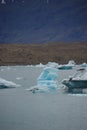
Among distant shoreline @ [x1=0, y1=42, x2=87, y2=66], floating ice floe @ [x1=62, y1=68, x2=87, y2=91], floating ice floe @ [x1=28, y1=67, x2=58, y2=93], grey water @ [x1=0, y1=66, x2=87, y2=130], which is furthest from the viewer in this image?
distant shoreline @ [x1=0, y1=42, x2=87, y2=66]

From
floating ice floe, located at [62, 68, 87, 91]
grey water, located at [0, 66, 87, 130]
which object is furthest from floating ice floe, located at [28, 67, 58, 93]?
floating ice floe, located at [62, 68, 87, 91]

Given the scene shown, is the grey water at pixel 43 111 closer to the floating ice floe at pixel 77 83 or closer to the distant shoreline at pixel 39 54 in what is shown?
the floating ice floe at pixel 77 83

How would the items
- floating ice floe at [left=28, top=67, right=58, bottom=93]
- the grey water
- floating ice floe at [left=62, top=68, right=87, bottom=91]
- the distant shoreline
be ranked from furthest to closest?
1. the distant shoreline
2. floating ice floe at [left=28, top=67, right=58, bottom=93]
3. floating ice floe at [left=62, top=68, right=87, bottom=91]
4. the grey water

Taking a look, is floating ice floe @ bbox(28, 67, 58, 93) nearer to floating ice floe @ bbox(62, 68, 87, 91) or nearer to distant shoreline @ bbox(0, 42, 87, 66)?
floating ice floe @ bbox(62, 68, 87, 91)

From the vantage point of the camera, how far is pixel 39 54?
65312 millimetres

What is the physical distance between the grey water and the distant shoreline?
46581mm

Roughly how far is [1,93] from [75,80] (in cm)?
265

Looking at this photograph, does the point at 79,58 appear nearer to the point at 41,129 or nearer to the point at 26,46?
the point at 26,46

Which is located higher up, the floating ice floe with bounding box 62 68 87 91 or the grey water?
the floating ice floe with bounding box 62 68 87 91

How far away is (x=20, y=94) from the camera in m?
14.3

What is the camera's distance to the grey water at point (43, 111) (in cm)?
879

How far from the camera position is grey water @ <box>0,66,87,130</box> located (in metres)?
8.79

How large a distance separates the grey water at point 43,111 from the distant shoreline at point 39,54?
46581 millimetres

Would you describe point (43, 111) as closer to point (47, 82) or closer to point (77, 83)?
point (77, 83)
